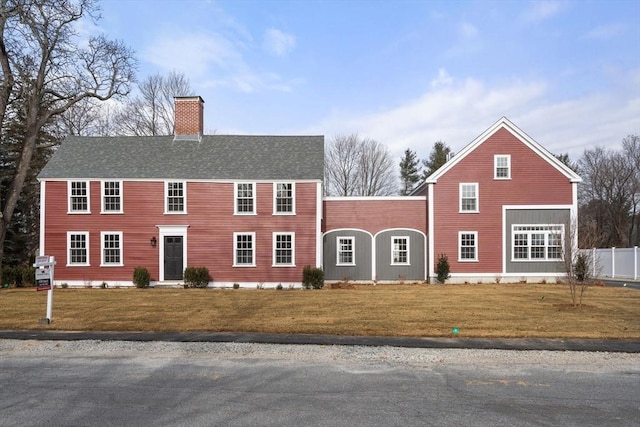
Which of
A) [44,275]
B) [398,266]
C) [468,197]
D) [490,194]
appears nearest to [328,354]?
[44,275]

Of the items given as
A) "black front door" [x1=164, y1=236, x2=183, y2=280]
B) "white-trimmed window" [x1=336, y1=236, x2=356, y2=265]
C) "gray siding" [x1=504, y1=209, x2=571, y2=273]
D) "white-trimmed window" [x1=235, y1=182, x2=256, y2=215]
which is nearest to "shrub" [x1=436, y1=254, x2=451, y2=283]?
"gray siding" [x1=504, y1=209, x2=571, y2=273]

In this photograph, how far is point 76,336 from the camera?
10.8m

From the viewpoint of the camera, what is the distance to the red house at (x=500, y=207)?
87.7 feet

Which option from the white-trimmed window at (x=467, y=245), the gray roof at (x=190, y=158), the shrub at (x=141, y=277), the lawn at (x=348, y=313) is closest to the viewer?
the lawn at (x=348, y=313)

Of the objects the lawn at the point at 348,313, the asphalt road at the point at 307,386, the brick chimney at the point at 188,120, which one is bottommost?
the lawn at the point at 348,313

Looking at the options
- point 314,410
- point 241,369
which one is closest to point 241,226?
point 241,369

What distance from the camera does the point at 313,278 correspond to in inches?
955

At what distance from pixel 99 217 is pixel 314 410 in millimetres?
22368

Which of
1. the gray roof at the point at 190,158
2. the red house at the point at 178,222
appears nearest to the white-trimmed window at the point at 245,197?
the red house at the point at 178,222

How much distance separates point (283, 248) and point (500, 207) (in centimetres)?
1185

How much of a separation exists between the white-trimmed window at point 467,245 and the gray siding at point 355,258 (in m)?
4.82

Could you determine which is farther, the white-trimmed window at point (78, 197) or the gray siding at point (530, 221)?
the gray siding at point (530, 221)

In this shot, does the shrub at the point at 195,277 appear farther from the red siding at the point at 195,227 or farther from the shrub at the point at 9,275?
the shrub at the point at 9,275

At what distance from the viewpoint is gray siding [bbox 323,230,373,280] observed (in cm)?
2752
